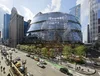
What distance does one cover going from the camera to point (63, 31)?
402 feet

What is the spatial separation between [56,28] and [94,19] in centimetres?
3487

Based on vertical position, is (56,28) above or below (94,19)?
below

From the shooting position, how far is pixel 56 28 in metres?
126

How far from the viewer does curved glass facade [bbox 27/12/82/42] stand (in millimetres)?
120688

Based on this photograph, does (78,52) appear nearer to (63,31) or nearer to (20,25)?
(63,31)

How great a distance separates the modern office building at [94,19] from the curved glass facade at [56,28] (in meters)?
11.4

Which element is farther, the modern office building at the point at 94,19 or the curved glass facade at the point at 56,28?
the modern office building at the point at 94,19

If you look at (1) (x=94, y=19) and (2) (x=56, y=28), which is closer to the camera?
(2) (x=56, y=28)

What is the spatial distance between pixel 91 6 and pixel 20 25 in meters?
84.1

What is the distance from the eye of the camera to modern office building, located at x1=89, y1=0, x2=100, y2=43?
13345cm

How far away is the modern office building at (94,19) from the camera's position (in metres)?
133

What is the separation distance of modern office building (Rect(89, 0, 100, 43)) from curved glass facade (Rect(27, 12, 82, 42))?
37.3 ft

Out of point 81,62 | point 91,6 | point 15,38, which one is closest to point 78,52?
point 81,62

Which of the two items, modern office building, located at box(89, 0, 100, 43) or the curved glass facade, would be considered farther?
modern office building, located at box(89, 0, 100, 43)
